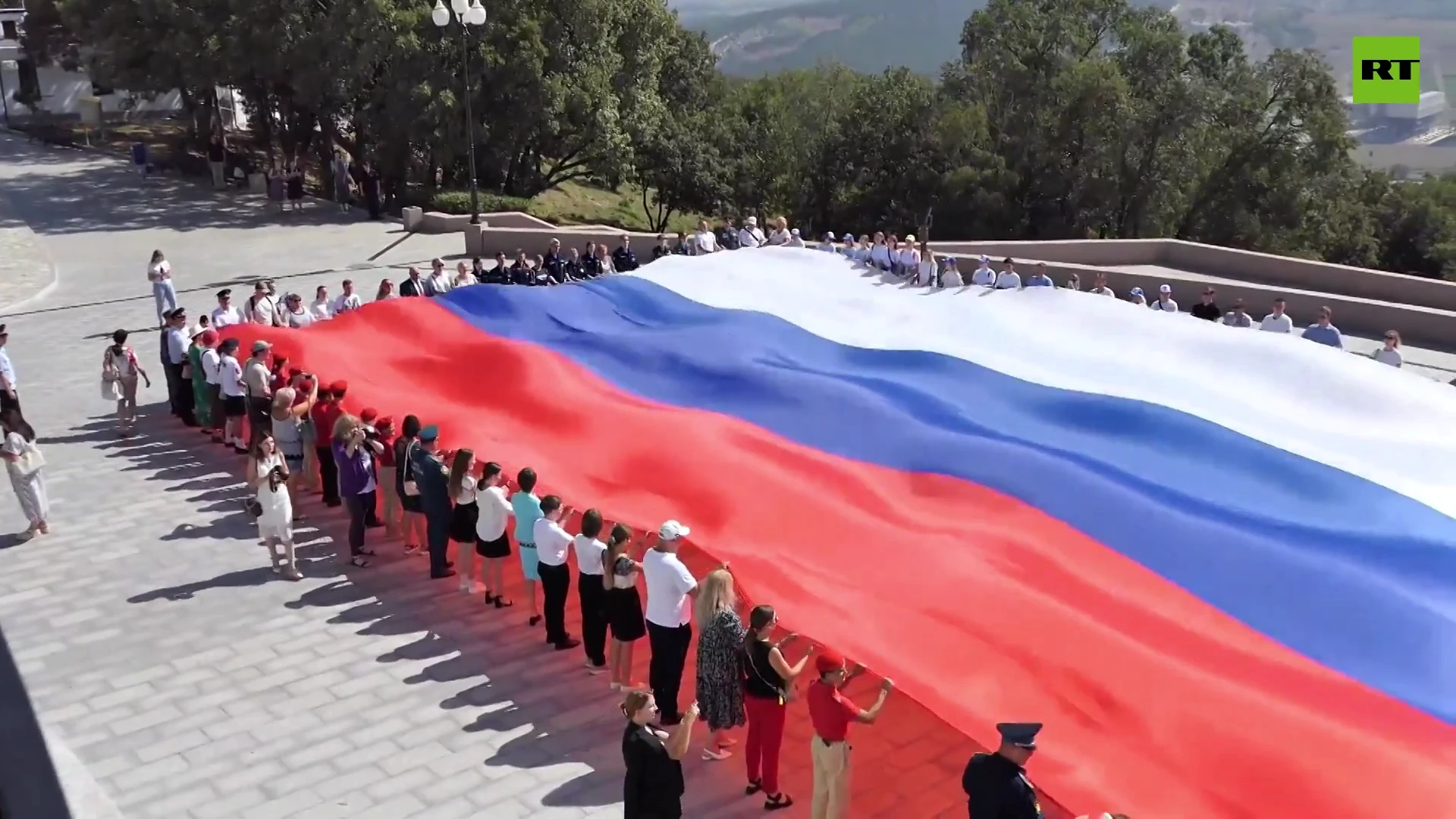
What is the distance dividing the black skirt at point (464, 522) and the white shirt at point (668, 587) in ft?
8.21

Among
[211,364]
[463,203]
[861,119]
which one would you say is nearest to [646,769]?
[211,364]

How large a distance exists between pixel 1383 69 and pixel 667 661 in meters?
57.4

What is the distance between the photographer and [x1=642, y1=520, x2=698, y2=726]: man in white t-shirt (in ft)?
24.9

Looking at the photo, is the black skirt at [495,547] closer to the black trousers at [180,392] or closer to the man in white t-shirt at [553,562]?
the man in white t-shirt at [553,562]

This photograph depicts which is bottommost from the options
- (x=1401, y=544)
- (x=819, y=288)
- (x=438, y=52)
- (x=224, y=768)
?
(x=224, y=768)

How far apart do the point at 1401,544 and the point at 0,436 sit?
1197cm

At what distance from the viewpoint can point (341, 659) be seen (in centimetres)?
894

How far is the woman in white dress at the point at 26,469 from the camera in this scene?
10.8 meters

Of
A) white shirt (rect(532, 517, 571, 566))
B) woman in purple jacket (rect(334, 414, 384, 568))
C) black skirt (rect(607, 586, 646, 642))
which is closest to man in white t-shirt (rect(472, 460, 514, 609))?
white shirt (rect(532, 517, 571, 566))

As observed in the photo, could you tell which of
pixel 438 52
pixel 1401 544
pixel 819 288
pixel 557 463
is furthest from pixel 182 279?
pixel 1401 544

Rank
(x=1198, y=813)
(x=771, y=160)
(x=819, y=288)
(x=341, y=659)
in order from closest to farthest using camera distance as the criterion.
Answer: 1. (x=1198, y=813)
2. (x=341, y=659)
3. (x=819, y=288)
4. (x=771, y=160)

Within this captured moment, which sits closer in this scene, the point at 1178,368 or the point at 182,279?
the point at 1178,368

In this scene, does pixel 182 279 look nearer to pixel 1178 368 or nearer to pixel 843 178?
pixel 1178 368

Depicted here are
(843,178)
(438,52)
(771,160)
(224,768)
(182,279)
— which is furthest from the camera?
(771,160)
